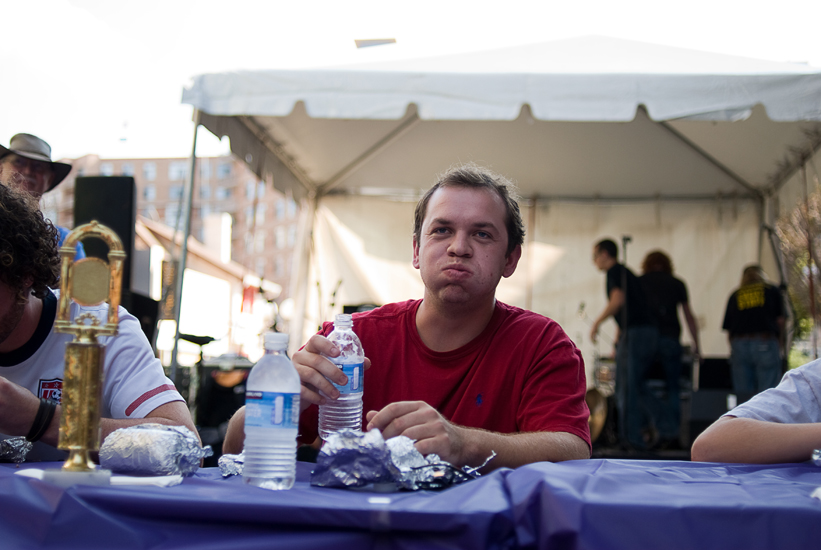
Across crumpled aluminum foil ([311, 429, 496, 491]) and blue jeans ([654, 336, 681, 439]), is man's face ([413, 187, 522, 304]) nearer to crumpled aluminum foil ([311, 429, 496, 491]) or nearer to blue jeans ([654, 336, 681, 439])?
crumpled aluminum foil ([311, 429, 496, 491])

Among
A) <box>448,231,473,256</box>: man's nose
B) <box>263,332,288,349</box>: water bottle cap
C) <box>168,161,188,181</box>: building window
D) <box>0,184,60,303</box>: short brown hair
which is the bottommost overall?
<box>263,332,288,349</box>: water bottle cap

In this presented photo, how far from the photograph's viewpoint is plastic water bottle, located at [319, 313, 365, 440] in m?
1.25

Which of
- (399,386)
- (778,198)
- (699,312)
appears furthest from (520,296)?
(399,386)

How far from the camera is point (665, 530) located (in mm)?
720

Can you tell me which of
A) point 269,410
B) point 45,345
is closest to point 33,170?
point 45,345

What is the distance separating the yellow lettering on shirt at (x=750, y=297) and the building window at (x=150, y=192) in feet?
239

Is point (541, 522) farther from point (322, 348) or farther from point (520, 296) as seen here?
point (520, 296)

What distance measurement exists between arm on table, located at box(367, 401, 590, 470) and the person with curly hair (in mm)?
561

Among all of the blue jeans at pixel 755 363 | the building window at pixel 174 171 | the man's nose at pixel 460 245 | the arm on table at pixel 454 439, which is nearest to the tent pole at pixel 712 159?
the blue jeans at pixel 755 363

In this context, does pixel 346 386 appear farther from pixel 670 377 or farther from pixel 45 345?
pixel 670 377

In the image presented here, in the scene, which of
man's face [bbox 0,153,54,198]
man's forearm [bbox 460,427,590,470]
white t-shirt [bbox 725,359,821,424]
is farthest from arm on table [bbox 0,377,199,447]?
man's face [bbox 0,153,54,198]

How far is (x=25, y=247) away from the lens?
1.28 meters

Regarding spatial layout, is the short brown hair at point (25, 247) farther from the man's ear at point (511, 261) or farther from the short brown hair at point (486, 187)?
the man's ear at point (511, 261)

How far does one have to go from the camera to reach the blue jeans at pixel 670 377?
5.29 metres
